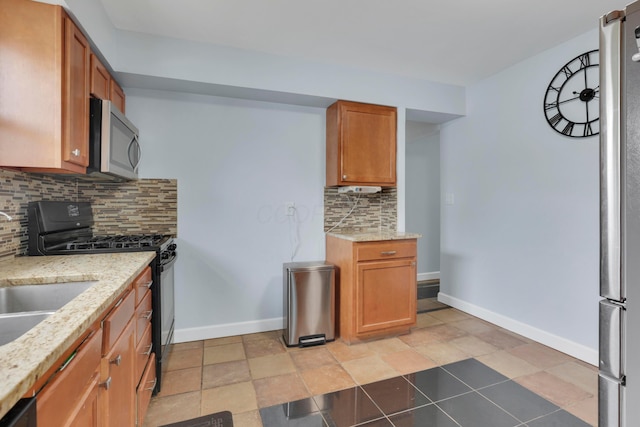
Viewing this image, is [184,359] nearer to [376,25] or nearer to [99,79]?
[99,79]

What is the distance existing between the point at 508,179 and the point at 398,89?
4.38ft

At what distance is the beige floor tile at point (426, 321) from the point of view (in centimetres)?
307

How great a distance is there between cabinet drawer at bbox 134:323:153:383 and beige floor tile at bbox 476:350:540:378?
2.25 m

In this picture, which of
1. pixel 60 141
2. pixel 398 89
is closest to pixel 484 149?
pixel 398 89

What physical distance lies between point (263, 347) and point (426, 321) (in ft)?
5.33

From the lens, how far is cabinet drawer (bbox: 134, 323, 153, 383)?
153 centimetres

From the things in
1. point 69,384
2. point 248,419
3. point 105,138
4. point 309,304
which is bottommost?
point 248,419

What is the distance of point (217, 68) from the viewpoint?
8.09 ft

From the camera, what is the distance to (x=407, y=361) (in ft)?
7.71

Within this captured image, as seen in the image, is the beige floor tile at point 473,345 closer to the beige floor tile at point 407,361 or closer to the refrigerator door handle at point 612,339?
the beige floor tile at point 407,361

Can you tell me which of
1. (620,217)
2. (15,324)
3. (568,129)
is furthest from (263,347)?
(568,129)

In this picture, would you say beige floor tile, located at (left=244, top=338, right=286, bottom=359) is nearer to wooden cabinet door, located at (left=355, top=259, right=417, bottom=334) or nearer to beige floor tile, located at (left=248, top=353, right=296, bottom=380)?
beige floor tile, located at (left=248, top=353, right=296, bottom=380)

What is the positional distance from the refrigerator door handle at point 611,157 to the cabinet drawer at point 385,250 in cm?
172

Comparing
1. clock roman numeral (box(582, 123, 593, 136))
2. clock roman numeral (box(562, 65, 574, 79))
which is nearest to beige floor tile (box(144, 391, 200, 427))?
clock roman numeral (box(582, 123, 593, 136))
